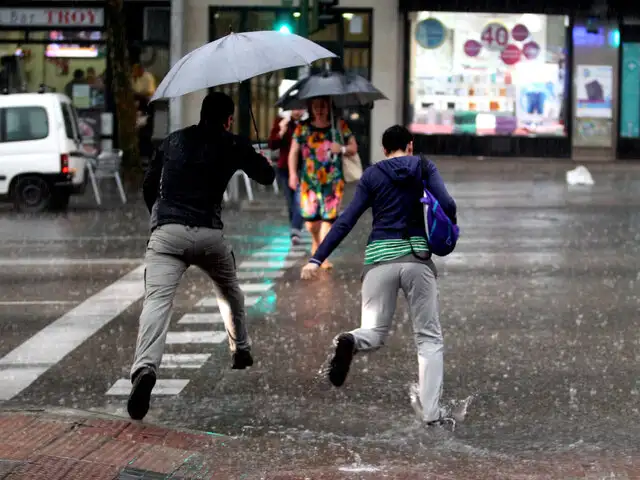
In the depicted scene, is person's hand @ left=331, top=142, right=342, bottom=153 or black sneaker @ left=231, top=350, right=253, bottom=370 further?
person's hand @ left=331, top=142, right=342, bottom=153

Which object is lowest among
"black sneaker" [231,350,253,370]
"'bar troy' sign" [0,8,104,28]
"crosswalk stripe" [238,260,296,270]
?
"crosswalk stripe" [238,260,296,270]

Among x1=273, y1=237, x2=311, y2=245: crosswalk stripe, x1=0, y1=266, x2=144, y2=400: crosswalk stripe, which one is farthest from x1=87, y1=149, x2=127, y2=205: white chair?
x1=0, y1=266, x2=144, y2=400: crosswalk stripe

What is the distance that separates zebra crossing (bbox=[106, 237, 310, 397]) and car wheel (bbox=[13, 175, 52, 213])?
18.4 feet

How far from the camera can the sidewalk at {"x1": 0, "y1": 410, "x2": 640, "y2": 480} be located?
6207 millimetres

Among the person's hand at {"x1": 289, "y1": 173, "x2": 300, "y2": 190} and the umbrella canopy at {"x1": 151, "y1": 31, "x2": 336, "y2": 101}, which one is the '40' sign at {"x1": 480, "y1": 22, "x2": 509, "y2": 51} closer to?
the person's hand at {"x1": 289, "y1": 173, "x2": 300, "y2": 190}

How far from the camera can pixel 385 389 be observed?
8312 millimetres

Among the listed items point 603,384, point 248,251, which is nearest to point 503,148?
point 248,251

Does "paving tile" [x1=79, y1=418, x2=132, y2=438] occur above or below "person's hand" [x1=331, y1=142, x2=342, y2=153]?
below

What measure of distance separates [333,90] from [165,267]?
548 centimetres

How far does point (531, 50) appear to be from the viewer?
30750 mm

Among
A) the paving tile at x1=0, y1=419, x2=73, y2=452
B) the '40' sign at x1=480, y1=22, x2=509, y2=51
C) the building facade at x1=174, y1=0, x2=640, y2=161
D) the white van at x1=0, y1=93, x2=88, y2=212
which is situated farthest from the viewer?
the '40' sign at x1=480, y1=22, x2=509, y2=51

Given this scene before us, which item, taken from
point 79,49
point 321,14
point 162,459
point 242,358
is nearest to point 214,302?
point 242,358

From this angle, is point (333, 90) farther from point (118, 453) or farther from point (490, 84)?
point (490, 84)

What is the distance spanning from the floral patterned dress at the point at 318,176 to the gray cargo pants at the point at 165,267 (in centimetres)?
606
